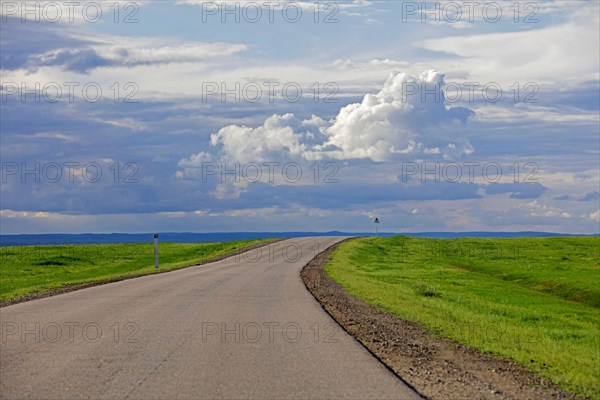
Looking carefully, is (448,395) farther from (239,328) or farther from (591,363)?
(239,328)

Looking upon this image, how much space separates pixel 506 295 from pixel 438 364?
27747mm

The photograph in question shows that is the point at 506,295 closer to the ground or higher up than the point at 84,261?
higher up

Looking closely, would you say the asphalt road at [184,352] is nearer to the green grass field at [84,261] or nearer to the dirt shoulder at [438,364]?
the dirt shoulder at [438,364]

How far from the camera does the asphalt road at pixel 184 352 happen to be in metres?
10.8

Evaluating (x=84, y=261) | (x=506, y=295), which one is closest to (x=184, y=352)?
(x=506, y=295)

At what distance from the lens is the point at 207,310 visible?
2164cm

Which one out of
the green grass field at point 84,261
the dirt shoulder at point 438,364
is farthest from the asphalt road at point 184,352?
the green grass field at point 84,261

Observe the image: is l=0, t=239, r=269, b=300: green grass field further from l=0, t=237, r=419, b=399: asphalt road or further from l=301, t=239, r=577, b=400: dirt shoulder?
l=301, t=239, r=577, b=400: dirt shoulder

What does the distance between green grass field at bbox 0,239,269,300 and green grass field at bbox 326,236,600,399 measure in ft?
52.3

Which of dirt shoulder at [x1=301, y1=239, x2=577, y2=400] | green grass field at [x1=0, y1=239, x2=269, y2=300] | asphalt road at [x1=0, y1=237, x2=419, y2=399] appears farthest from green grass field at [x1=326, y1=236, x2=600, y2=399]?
green grass field at [x1=0, y1=239, x2=269, y2=300]

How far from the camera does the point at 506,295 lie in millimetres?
39562

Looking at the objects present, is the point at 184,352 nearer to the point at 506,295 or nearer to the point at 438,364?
the point at 438,364

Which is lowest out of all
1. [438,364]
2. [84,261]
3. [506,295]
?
[84,261]

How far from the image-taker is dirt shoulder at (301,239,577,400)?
1078 cm
